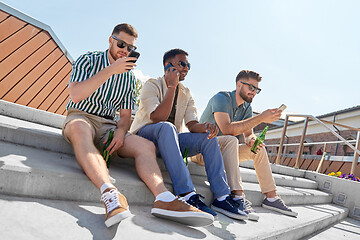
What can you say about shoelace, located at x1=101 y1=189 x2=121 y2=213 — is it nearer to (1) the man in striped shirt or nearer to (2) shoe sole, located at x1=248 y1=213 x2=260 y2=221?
(1) the man in striped shirt

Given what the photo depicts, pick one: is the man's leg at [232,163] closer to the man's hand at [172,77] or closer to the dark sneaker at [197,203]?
the dark sneaker at [197,203]

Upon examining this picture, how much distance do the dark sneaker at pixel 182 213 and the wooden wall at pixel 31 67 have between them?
298 cm

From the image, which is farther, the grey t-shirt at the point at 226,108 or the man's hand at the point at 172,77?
the grey t-shirt at the point at 226,108

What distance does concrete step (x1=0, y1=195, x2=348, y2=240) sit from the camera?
1.02 m

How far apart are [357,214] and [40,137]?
4266 millimetres

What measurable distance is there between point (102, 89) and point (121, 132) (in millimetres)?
388

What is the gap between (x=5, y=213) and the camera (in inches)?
42.6

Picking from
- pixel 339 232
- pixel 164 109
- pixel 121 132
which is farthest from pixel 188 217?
pixel 339 232

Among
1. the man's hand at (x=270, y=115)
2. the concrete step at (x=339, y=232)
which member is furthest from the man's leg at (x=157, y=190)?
the concrete step at (x=339, y=232)

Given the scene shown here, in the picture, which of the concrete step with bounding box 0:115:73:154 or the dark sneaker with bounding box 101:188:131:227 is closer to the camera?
the dark sneaker with bounding box 101:188:131:227

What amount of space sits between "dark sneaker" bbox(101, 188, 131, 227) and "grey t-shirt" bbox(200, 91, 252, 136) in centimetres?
138

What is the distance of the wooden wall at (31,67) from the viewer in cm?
337

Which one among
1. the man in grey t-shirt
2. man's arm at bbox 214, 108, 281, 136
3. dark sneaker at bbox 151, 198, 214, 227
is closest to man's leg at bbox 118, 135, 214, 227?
A: dark sneaker at bbox 151, 198, 214, 227

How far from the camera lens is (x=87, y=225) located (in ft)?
3.83
